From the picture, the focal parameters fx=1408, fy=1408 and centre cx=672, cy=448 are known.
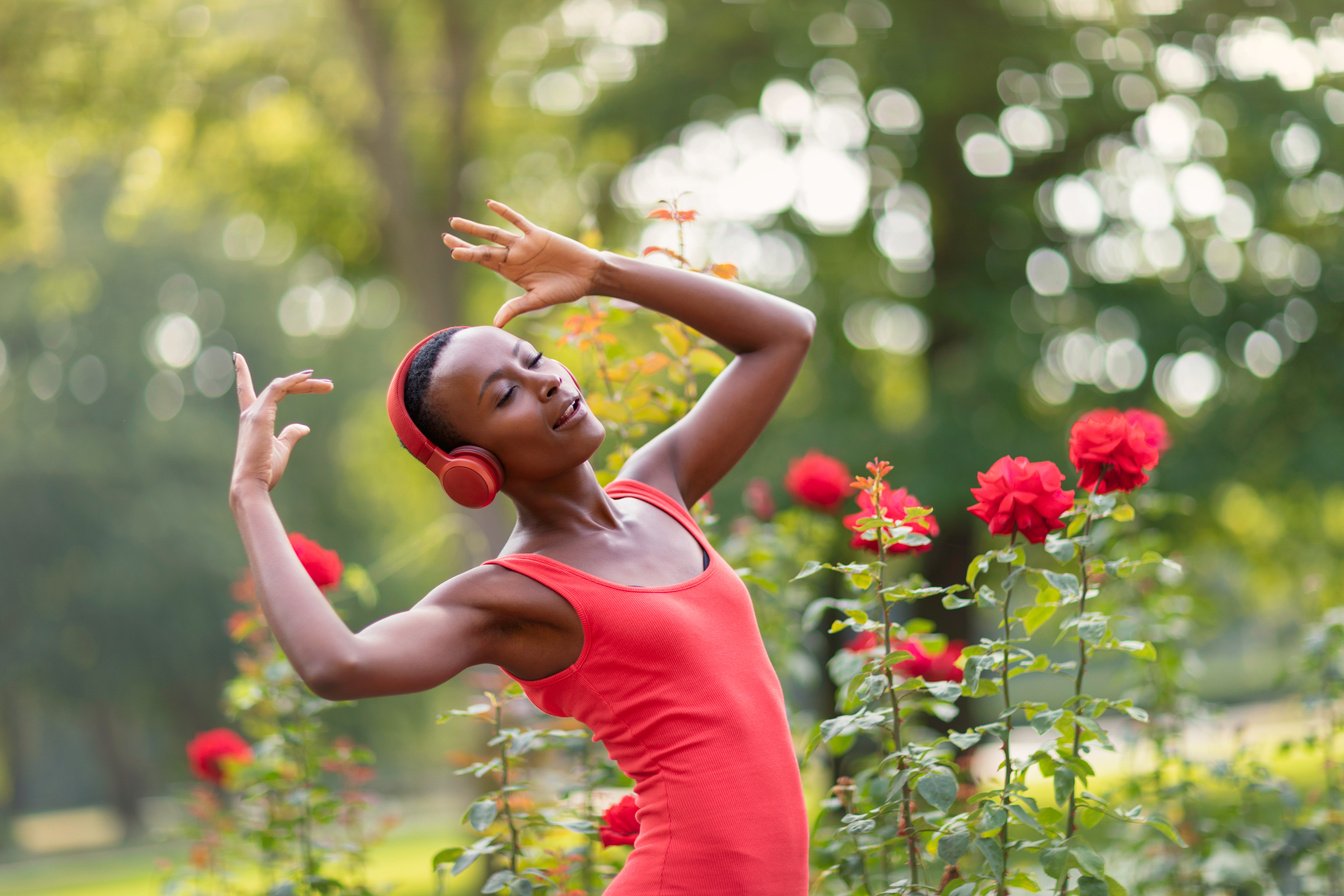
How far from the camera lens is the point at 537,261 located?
7.50 feet

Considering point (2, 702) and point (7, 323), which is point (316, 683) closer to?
point (7, 323)

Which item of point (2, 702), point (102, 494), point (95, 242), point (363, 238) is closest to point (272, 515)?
point (363, 238)

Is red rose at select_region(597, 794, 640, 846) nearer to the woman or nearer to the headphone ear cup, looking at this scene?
the woman

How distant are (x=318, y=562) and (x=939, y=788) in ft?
5.73

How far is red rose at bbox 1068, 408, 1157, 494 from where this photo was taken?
254 cm

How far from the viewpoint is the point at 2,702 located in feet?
98.0

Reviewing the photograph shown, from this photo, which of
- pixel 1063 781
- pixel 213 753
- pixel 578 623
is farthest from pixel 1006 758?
pixel 213 753

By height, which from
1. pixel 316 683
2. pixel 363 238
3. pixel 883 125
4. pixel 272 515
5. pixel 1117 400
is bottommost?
pixel 316 683

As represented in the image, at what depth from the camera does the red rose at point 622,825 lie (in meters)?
2.73

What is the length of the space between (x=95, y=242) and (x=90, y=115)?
50.4 feet

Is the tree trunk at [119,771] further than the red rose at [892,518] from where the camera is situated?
Yes

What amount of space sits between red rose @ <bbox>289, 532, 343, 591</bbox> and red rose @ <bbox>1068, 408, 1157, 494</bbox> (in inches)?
71.5

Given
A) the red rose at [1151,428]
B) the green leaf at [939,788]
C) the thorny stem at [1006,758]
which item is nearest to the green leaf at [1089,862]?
the thorny stem at [1006,758]

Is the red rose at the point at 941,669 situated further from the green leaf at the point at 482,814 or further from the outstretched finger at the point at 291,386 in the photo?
the outstretched finger at the point at 291,386
